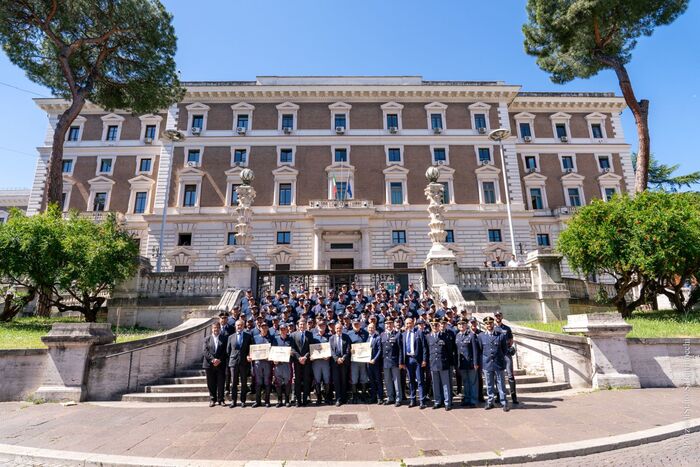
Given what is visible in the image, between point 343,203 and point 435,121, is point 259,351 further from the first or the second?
point 435,121

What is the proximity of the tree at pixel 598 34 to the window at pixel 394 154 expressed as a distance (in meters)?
14.6

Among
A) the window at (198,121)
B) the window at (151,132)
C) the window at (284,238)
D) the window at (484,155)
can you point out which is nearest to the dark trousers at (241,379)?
the window at (284,238)

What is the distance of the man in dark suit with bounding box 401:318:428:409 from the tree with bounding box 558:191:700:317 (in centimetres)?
1048

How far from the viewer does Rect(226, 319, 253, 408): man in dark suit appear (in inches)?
315

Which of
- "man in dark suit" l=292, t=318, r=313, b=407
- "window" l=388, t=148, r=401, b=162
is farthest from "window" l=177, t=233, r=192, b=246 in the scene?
"man in dark suit" l=292, t=318, r=313, b=407

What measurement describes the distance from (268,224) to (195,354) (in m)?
23.2

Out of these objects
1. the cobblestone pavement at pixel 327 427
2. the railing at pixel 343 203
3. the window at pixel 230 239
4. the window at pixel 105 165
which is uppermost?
the window at pixel 105 165

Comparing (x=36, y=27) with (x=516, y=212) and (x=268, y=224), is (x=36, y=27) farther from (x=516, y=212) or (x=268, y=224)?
(x=516, y=212)

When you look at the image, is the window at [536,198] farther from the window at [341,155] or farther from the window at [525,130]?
the window at [341,155]

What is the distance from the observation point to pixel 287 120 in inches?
1448

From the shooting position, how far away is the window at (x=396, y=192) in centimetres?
3453

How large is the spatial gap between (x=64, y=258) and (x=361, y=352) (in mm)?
12652

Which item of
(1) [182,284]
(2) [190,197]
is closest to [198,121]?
(2) [190,197]

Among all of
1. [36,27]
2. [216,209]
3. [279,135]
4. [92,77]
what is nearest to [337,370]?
[92,77]
